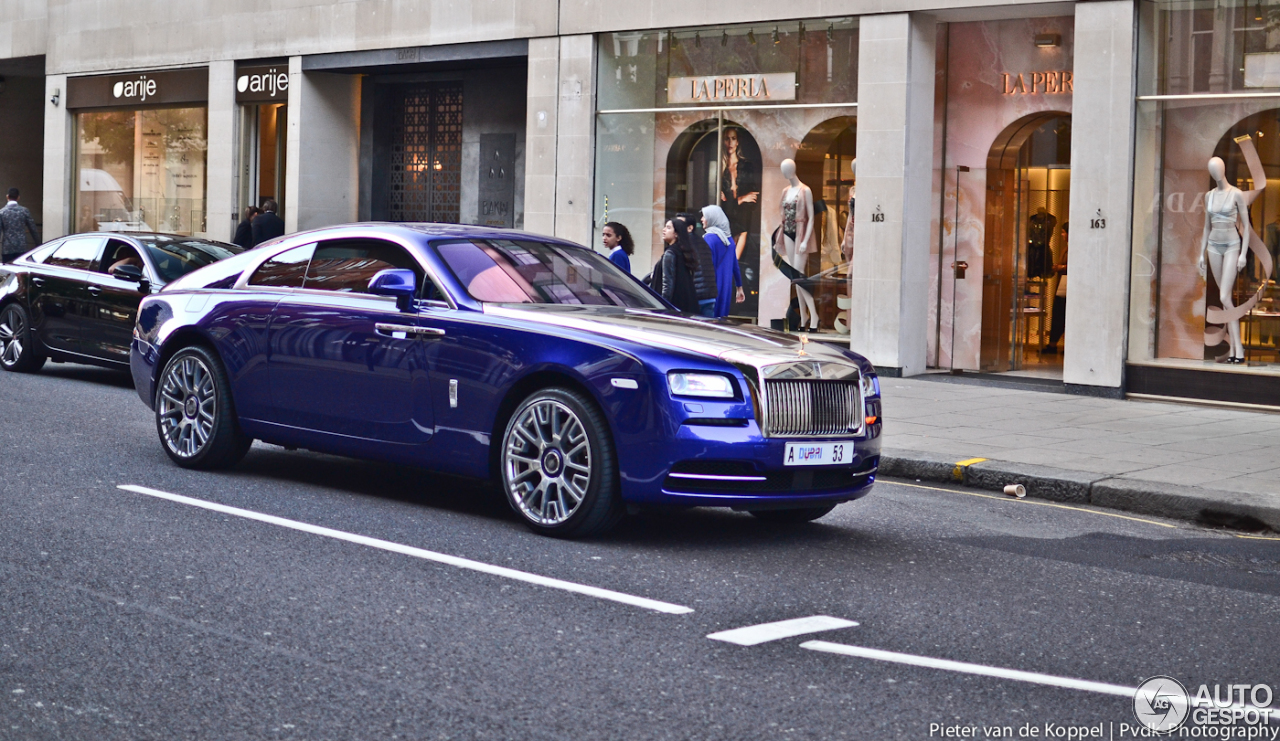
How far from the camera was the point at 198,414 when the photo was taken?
9.05 meters

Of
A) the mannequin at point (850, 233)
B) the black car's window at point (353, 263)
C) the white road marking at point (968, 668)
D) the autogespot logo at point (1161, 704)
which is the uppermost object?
the mannequin at point (850, 233)

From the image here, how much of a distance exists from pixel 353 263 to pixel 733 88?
1056cm

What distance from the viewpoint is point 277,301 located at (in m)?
8.63

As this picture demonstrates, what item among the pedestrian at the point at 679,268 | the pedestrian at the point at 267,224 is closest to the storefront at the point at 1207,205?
the pedestrian at the point at 679,268

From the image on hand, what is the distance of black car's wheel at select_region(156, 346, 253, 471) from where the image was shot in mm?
8898

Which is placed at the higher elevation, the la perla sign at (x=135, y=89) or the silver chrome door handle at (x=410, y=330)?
the la perla sign at (x=135, y=89)

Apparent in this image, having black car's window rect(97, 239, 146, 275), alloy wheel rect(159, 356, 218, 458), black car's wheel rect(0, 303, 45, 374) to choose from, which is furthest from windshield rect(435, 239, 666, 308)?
black car's wheel rect(0, 303, 45, 374)

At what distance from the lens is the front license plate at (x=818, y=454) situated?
7.00m

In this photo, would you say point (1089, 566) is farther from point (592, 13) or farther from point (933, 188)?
point (592, 13)

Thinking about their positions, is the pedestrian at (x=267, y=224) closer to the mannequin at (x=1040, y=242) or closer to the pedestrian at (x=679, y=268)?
the pedestrian at (x=679, y=268)

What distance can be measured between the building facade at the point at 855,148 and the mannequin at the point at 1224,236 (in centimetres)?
3

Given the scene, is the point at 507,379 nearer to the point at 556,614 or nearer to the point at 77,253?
the point at 556,614

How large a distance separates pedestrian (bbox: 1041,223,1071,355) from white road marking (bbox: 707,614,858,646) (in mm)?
12329

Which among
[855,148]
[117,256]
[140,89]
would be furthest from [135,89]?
[855,148]
